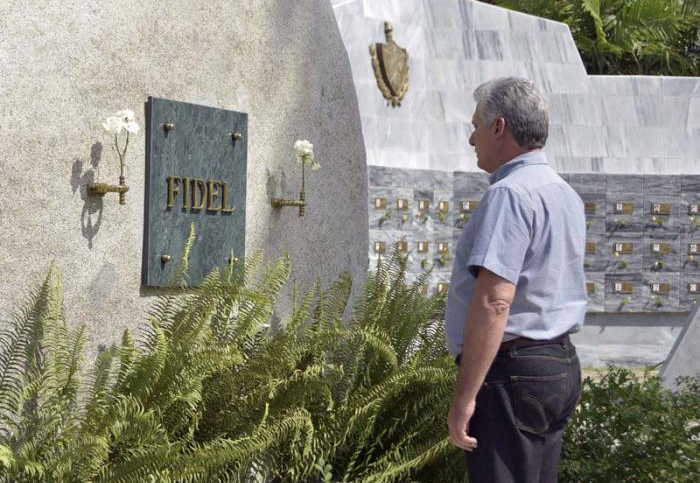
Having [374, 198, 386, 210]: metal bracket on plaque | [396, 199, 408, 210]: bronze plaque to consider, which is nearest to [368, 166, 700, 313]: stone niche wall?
[396, 199, 408, 210]: bronze plaque

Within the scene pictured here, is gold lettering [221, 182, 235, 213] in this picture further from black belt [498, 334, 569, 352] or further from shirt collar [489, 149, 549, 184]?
black belt [498, 334, 569, 352]

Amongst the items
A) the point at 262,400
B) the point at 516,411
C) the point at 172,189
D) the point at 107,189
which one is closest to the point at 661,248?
the point at 172,189

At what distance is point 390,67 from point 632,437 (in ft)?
19.5

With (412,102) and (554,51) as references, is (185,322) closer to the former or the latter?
(412,102)

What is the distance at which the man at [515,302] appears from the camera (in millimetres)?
2516

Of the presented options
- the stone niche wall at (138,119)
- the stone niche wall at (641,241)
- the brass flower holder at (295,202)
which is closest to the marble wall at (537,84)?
the stone niche wall at (641,241)

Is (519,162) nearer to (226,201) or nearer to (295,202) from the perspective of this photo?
(226,201)

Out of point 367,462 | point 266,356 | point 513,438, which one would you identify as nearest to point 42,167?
point 266,356

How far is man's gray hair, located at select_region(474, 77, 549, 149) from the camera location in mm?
2678

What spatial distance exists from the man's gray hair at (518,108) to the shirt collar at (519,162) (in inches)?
0.9

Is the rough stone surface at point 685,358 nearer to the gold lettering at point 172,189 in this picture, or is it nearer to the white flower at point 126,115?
the gold lettering at point 172,189

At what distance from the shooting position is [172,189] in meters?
4.16

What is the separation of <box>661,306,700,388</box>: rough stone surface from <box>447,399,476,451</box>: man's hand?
3311 millimetres

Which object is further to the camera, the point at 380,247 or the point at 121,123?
the point at 380,247
